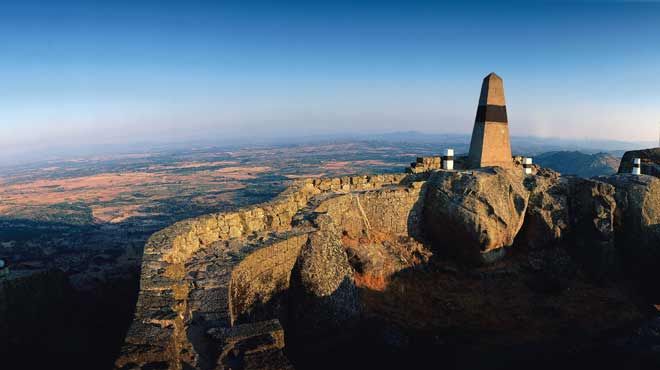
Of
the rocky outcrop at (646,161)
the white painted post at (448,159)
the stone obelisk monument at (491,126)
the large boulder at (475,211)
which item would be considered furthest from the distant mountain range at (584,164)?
the large boulder at (475,211)

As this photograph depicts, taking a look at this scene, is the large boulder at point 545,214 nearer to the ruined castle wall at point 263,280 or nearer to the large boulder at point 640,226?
the large boulder at point 640,226

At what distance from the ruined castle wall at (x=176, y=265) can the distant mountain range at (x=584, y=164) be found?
6422 cm

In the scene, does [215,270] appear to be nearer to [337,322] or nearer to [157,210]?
[337,322]

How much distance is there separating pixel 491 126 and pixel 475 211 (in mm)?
5208

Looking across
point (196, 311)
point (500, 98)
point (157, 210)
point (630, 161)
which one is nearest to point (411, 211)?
point (500, 98)

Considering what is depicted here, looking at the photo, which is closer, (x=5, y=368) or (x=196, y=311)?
(x=196, y=311)

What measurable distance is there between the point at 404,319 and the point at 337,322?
2764 mm

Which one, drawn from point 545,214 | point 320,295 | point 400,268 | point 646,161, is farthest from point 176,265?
point 646,161

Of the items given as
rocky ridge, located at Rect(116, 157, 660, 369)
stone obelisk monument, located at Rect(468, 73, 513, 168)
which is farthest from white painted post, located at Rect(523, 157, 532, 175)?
stone obelisk monument, located at Rect(468, 73, 513, 168)

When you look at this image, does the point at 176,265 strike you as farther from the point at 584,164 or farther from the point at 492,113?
the point at 584,164

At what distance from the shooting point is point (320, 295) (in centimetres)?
1002

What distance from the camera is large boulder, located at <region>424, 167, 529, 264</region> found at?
14609 millimetres

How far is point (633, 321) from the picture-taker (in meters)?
12.4

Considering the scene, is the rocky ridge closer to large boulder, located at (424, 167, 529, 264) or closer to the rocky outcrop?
large boulder, located at (424, 167, 529, 264)
